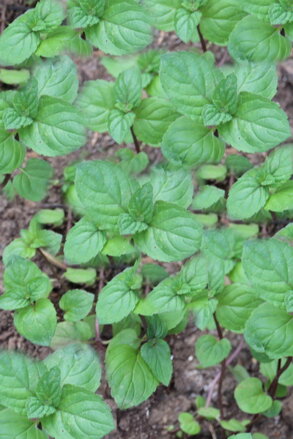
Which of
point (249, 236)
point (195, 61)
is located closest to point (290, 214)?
point (249, 236)

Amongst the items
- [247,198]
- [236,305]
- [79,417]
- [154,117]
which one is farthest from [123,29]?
[79,417]

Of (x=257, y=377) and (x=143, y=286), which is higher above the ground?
(x=143, y=286)

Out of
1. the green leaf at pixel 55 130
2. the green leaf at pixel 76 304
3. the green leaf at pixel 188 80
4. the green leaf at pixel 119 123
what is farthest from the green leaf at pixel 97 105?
the green leaf at pixel 76 304

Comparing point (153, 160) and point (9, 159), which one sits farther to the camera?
point (153, 160)

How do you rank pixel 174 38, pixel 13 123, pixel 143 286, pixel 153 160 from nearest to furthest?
pixel 13 123 < pixel 143 286 < pixel 153 160 < pixel 174 38

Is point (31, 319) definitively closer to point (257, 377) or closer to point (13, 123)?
point (13, 123)

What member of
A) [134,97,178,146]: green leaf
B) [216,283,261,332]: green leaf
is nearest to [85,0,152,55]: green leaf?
[134,97,178,146]: green leaf

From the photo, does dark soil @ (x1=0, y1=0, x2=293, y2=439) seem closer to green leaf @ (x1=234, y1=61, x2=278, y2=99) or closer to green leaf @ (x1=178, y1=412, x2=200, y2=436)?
green leaf @ (x1=178, y1=412, x2=200, y2=436)
